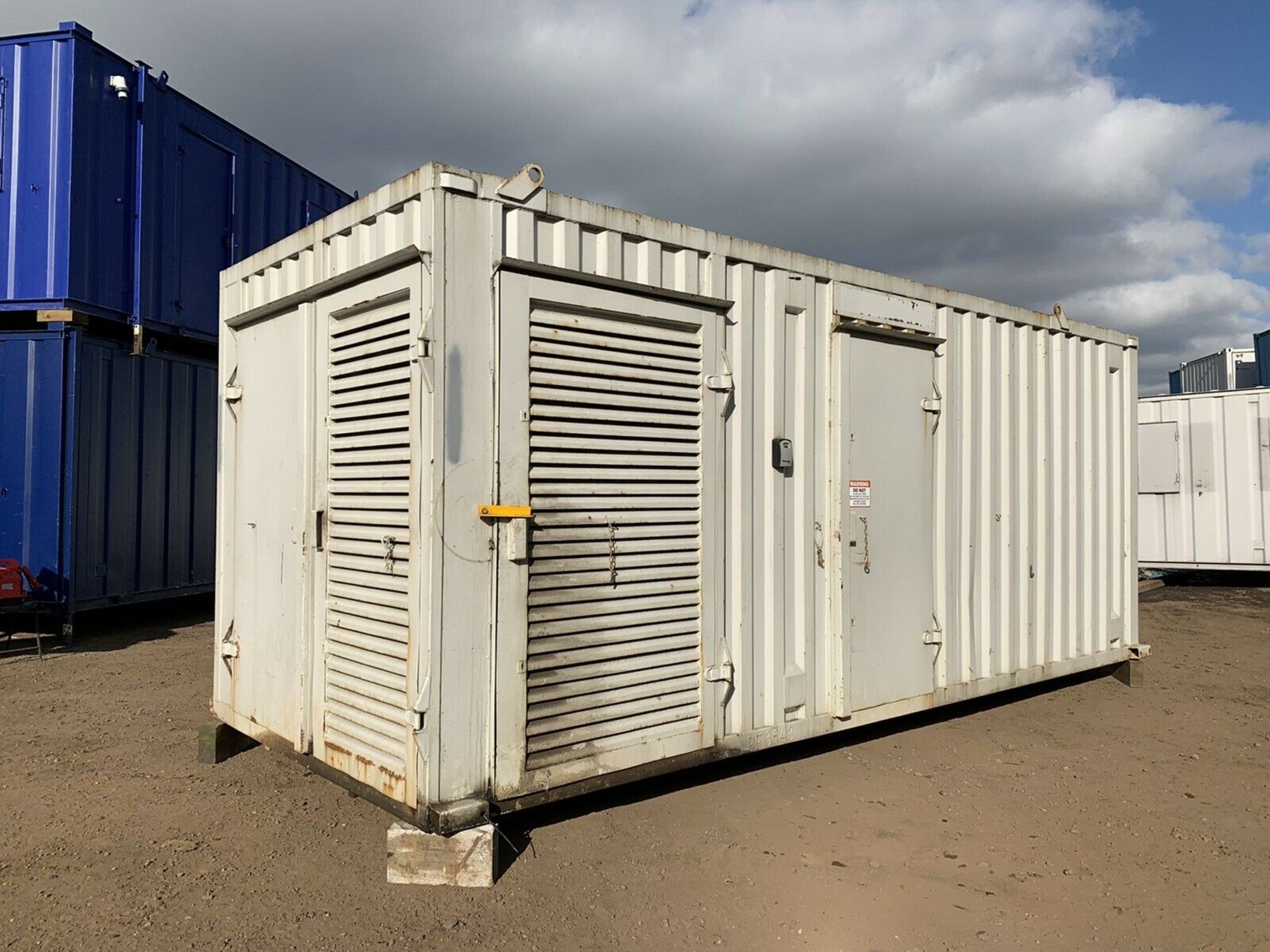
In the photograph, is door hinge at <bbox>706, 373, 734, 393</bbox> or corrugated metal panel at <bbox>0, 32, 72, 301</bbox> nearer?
door hinge at <bbox>706, 373, 734, 393</bbox>

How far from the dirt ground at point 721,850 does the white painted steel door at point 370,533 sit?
53 centimetres

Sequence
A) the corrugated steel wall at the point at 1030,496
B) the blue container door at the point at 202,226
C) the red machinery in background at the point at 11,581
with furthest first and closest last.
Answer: the blue container door at the point at 202,226 < the red machinery in background at the point at 11,581 < the corrugated steel wall at the point at 1030,496

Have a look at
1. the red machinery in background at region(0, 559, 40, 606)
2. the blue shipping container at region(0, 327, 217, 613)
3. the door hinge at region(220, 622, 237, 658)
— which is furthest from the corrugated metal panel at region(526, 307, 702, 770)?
the blue shipping container at region(0, 327, 217, 613)

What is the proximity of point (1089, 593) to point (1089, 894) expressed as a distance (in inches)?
150

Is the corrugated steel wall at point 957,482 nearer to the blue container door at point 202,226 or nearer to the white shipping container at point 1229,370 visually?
the blue container door at point 202,226

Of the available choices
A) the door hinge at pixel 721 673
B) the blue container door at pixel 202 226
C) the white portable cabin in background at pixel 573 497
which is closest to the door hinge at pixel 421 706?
the white portable cabin in background at pixel 573 497

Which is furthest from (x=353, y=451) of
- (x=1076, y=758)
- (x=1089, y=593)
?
(x=1089, y=593)

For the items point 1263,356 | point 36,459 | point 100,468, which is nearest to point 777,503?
point 100,468

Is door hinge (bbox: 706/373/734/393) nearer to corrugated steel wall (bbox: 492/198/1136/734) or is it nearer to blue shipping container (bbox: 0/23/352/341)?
corrugated steel wall (bbox: 492/198/1136/734)

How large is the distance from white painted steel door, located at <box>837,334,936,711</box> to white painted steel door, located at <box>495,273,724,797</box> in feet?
3.68

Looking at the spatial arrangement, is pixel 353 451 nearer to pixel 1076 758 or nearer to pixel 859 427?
pixel 859 427

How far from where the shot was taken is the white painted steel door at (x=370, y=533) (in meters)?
3.53

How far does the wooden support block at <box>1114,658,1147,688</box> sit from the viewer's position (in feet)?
23.4

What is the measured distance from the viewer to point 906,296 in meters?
5.46
